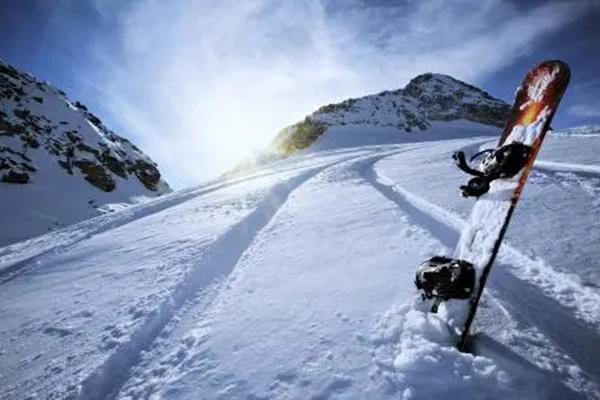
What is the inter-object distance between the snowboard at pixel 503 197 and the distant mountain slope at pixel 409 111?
39548mm

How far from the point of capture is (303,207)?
8.11m

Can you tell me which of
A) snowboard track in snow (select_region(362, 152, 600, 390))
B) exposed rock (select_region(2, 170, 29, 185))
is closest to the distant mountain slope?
exposed rock (select_region(2, 170, 29, 185))

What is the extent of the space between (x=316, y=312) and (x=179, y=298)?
1.89m

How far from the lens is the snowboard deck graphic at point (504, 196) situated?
7.33ft

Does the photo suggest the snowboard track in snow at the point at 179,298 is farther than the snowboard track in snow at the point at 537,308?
Yes

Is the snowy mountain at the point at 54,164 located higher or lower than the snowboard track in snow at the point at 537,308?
higher

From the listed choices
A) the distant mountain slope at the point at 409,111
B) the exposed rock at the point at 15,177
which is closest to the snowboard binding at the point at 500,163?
the exposed rock at the point at 15,177

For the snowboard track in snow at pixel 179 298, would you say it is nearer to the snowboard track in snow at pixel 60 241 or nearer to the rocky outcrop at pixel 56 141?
the snowboard track in snow at pixel 60 241

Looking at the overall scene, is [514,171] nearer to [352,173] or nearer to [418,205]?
[418,205]

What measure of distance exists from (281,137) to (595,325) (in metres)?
50.3

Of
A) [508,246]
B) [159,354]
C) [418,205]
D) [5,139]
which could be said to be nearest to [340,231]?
[418,205]

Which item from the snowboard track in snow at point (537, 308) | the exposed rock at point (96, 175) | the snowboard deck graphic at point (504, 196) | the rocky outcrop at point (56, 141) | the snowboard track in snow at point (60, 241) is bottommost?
the snowboard track in snow at point (537, 308)

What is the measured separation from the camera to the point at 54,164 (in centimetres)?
2444

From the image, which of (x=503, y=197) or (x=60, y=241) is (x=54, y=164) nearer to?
(x=60, y=241)
